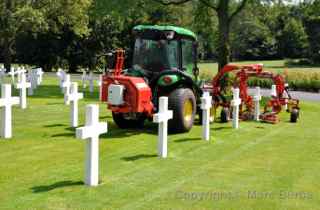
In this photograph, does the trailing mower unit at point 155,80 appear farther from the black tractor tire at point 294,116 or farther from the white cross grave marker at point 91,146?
the white cross grave marker at point 91,146

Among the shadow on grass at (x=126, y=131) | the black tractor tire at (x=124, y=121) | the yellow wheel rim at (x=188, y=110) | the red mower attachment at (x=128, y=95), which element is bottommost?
the shadow on grass at (x=126, y=131)

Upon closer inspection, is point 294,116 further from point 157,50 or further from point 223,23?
point 223,23

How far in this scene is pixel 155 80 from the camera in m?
12.4

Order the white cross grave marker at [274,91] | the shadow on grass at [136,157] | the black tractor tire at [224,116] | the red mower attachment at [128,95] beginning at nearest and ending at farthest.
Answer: the shadow on grass at [136,157]
the red mower attachment at [128,95]
the black tractor tire at [224,116]
the white cross grave marker at [274,91]

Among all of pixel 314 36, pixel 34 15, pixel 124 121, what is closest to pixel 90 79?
pixel 34 15

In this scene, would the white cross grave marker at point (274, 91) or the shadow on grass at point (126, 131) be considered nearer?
the shadow on grass at point (126, 131)

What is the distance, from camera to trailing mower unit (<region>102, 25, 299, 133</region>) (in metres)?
11.2

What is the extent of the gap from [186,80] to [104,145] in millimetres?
3308

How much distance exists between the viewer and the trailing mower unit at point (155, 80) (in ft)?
36.9

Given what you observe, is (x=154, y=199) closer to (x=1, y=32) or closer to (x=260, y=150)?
(x=260, y=150)

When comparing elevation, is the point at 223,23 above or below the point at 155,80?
above

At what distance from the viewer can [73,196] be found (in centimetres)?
664

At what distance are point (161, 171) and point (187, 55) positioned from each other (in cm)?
565

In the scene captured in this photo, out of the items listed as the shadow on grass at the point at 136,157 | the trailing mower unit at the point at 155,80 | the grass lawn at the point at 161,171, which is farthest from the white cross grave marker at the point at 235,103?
the shadow on grass at the point at 136,157
